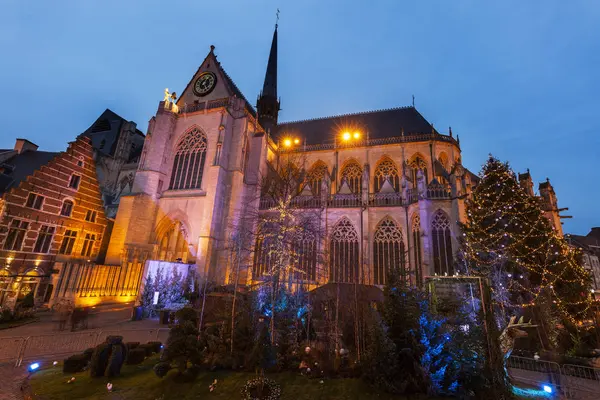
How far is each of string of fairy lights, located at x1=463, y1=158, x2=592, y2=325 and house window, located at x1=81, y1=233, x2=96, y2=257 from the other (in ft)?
70.3

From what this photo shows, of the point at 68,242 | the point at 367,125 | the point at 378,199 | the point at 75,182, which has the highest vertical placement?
the point at 367,125

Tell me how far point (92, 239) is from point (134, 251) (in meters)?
2.66

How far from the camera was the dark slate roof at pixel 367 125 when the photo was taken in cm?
2425

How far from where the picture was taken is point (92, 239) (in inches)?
683

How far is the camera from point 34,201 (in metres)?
14.4

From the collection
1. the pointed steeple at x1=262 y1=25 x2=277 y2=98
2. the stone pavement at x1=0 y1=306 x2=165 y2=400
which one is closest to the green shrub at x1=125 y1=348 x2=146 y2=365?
the stone pavement at x1=0 y1=306 x2=165 y2=400

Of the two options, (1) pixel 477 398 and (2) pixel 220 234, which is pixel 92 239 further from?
(1) pixel 477 398

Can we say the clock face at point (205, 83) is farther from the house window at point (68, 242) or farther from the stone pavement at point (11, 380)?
the stone pavement at point (11, 380)

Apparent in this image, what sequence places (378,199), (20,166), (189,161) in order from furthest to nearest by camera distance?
(189,161)
(378,199)
(20,166)

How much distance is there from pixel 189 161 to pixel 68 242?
8.76 meters

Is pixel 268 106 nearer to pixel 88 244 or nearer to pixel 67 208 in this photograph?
pixel 67 208

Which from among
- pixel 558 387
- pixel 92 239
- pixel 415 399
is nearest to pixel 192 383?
pixel 415 399

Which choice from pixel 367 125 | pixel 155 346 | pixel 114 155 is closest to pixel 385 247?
pixel 367 125

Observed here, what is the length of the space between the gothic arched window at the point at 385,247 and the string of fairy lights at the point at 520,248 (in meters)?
3.99
